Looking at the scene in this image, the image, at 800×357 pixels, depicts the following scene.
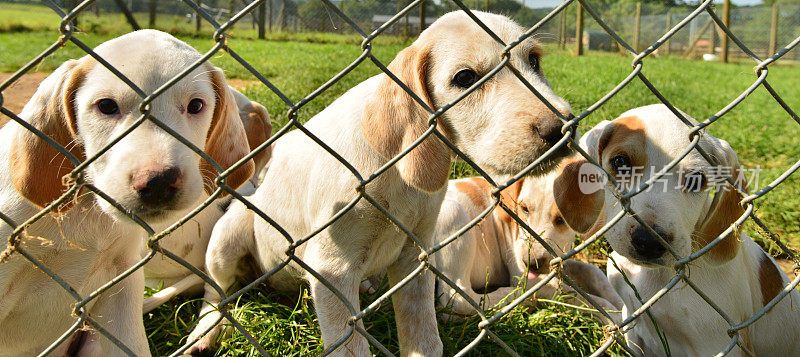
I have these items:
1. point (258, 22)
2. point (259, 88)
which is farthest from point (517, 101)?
point (258, 22)

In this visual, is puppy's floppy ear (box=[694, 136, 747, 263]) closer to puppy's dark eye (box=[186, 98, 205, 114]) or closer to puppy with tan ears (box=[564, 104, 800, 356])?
puppy with tan ears (box=[564, 104, 800, 356])

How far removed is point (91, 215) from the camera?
2.38 metres

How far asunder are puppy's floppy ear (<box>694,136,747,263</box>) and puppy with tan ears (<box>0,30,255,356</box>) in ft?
6.83

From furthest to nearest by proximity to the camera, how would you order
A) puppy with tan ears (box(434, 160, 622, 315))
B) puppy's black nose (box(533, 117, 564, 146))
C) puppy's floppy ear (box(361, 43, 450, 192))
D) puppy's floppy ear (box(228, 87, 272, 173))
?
puppy's floppy ear (box(228, 87, 272, 173))
puppy with tan ears (box(434, 160, 622, 315))
puppy's floppy ear (box(361, 43, 450, 192))
puppy's black nose (box(533, 117, 564, 146))

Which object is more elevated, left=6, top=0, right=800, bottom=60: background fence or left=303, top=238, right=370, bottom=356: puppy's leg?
left=303, top=238, right=370, bottom=356: puppy's leg

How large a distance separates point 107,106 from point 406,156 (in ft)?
3.39

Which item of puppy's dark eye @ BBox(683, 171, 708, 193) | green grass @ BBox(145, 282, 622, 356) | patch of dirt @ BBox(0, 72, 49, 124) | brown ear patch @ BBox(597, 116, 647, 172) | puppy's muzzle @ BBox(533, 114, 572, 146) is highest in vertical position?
puppy's muzzle @ BBox(533, 114, 572, 146)

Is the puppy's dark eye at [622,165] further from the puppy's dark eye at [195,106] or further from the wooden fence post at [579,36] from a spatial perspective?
the wooden fence post at [579,36]

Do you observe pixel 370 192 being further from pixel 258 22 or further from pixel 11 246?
pixel 258 22

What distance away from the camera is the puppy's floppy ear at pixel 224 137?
2484 mm

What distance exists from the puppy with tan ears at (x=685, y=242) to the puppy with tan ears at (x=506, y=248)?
0.54m

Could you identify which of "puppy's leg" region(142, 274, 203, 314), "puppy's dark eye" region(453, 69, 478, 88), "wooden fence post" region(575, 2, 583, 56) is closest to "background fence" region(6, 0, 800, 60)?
"wooden fence post" region(575, 2, 583, 56)

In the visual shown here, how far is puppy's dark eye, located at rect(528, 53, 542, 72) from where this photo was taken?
261 centimetres

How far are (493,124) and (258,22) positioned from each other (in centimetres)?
1794
